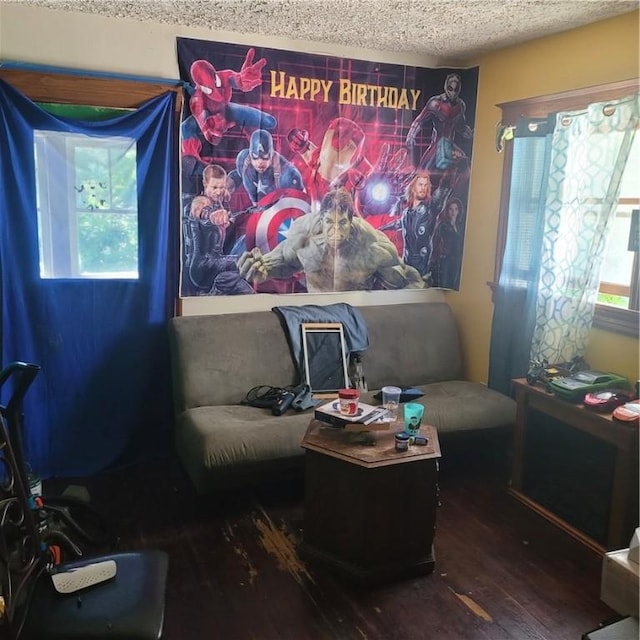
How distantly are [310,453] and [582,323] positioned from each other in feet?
5.17

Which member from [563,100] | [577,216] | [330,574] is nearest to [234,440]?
[330,574]

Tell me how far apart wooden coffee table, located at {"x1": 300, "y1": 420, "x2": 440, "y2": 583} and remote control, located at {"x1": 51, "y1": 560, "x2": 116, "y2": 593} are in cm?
84

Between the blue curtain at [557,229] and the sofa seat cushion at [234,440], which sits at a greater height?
the blue curtain at [557,229]

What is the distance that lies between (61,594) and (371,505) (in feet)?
3.58

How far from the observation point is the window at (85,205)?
299 cm

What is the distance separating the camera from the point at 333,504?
93.4 inches

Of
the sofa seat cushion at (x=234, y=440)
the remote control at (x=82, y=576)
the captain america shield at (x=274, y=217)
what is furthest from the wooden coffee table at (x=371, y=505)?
the captain america shield at (x=274, y=217)

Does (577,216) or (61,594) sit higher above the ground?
(577,216)

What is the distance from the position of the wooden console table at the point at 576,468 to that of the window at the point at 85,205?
2190 mm

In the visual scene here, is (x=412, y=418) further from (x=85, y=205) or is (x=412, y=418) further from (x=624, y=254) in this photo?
(x=85, y=205)

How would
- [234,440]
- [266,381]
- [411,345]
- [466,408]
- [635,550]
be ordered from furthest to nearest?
[411,345] → [266,381] → [466,408] → [234,440] → [635,550]

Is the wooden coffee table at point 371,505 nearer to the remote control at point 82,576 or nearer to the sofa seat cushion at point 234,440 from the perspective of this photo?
the sofa seat cushion at point 234,440

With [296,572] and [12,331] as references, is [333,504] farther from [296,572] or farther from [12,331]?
[12,331]

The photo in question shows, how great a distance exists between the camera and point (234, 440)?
274cm
